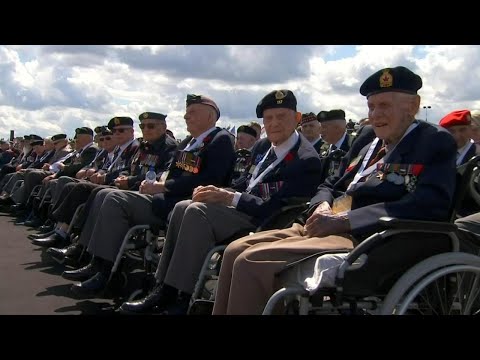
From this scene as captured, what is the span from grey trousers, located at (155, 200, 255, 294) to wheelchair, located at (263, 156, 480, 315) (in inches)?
36.6

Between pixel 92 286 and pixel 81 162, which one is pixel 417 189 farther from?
pixel 81 162

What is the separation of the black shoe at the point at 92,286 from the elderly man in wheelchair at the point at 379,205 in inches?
81.7

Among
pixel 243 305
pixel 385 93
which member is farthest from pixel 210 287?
pixel 385 93

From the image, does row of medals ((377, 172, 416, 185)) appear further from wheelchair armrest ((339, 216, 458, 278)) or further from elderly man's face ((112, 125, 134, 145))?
elderly man's face ((112, 125, 134, 145))

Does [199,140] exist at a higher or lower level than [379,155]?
higher

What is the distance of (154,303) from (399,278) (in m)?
1.73

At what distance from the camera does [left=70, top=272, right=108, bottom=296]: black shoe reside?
14.2ft

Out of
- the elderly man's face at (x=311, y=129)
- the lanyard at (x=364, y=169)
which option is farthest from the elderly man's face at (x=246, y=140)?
the lanyard at (x=364, y=169)

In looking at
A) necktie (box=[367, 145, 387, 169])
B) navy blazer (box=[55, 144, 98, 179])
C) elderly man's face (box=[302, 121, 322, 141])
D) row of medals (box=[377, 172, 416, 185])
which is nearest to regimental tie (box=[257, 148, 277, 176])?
necktie (box=[367, 145, 387, 169])

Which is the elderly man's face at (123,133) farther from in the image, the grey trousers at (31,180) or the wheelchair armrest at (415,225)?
the wheelchair armrest at (415,225)

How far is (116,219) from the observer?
448cm

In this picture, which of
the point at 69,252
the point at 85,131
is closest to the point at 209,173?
the point at 69,252

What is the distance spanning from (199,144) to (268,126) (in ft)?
2.84

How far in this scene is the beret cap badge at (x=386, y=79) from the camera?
9.25ft
